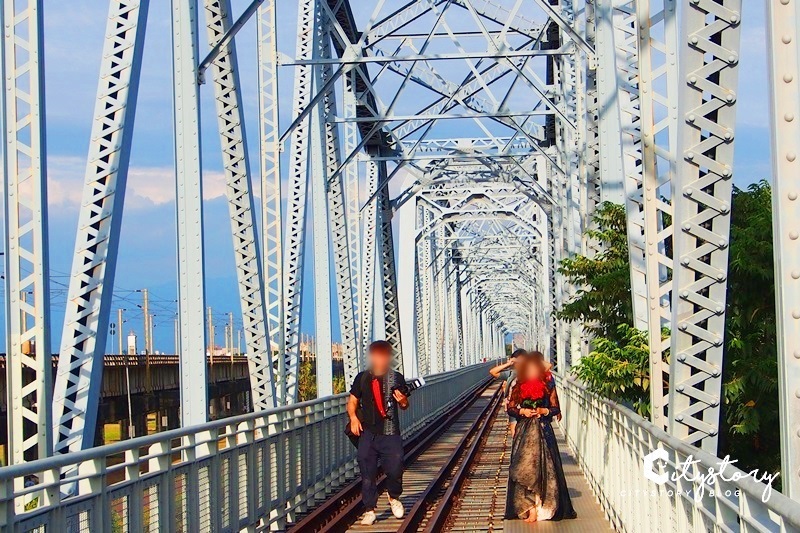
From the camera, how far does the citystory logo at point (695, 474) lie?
5531mm

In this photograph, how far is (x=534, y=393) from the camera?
11.7 m

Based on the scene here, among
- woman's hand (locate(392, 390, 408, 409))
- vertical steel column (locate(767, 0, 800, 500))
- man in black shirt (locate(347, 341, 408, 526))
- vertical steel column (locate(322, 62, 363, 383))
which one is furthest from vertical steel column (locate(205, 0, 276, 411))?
vertical steel column (locate(767, 0, 800, 500))

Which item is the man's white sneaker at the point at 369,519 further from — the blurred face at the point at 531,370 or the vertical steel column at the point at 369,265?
the vertical steel column at the point at 369,265

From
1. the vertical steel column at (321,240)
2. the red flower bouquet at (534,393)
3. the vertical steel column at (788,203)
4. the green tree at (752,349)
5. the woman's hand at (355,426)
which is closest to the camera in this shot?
the vertical steel column at (788,203)

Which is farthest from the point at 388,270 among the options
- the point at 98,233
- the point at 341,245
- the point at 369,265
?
the point at 98,233

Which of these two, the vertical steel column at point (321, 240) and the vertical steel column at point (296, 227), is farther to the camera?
the vertical steel column at point (321, 240)

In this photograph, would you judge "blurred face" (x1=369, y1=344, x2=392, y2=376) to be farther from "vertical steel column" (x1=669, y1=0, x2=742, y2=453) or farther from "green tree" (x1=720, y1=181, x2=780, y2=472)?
"vertical steel column" (x1=669, y1=0, x2=742, y2=453)

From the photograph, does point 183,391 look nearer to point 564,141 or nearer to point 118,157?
point 118,157

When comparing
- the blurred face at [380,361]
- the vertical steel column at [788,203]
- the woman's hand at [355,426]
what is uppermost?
the vertical steel column at [788,203]

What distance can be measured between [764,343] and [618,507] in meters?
2.12

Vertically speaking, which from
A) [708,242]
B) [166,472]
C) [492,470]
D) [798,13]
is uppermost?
[798,13]

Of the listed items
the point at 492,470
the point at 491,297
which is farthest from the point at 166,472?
the point at 491,297

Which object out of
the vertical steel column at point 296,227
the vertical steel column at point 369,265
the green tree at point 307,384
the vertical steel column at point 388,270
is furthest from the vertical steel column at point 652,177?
the green tree at point 307,384

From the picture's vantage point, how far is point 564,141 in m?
30.3
